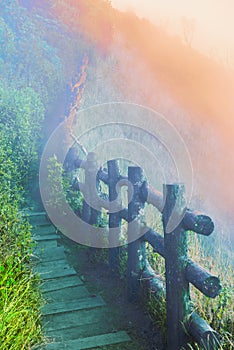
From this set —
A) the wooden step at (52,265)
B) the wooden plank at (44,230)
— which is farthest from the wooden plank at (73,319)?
the wooden plank at (44,230)

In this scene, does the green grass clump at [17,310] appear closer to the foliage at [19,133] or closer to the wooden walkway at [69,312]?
the wooden walkway at [69,312]

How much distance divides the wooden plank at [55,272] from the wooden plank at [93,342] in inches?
56.3

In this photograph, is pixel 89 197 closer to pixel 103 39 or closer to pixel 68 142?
pixel 68 142

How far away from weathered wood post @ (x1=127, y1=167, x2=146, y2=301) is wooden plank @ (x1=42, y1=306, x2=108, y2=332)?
41 cm

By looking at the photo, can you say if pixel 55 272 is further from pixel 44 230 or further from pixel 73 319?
pixel 44 230

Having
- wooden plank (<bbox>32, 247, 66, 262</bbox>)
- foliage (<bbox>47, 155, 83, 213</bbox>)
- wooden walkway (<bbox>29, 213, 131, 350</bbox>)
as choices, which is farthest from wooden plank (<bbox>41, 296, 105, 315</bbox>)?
foliage (<bbox>47, 155, 83, 213</bbox>)

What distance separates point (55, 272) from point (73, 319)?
1.13 metres

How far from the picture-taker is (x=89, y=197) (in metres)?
6.48

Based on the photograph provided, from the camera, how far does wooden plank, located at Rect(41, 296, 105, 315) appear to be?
15.1 ft

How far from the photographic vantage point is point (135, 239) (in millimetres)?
4828

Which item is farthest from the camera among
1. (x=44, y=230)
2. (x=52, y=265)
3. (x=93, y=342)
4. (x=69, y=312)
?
(x=44, y=230)

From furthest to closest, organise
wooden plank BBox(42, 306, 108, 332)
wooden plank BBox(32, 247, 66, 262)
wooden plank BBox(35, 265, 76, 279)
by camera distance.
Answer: wooden plank BBox(32, 247, 66, 262) → wooden plank BBox(35, 265, 76, 279) → wooden plank BBox(42, 306, 108, 332)

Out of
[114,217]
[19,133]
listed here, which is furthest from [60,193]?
[114,217]

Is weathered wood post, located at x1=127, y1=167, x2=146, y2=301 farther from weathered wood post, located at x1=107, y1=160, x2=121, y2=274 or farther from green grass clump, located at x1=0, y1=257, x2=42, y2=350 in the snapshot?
green grass clump, located at x1=0, y1=257, x2=42, y2=350
